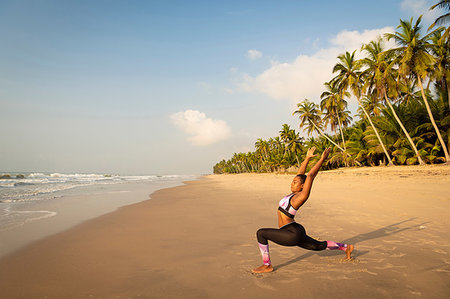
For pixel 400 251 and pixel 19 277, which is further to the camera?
pixel 400 251

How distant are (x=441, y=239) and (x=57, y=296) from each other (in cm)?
656

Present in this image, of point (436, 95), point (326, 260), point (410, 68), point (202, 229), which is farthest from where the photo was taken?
point (436, 95)

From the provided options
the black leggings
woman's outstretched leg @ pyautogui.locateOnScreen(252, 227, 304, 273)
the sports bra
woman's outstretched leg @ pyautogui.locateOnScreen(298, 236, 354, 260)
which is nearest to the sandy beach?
woman's outstretched leg @ pyautogui.locateOnScreen(252, 227, 304, 273)

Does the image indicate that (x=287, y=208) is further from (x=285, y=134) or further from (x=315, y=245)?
(x=285, y=134)

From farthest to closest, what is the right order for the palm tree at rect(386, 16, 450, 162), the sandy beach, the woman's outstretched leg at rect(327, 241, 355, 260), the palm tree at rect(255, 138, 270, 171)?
the palm tree at rect(255, 138, 270, 171) → the palm tree at rect(386, 16, 450, 162) → the woman's outstretched leg at rect(327, 241, 355, 260) → the sandy beach

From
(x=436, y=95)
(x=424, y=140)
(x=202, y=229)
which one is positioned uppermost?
(x=436, y=95)

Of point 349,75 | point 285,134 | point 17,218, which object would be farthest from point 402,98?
point 17,218

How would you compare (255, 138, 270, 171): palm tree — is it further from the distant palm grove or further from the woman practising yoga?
the woman practising yoga

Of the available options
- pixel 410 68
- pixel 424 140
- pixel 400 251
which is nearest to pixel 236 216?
pixel 400 251

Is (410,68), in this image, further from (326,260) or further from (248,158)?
(248,158)

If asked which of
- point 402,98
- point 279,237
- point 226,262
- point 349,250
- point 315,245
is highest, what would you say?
point 402,98

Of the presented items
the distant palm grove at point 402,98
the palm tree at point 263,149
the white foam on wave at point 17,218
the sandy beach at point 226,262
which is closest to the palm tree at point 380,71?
the distant palm grove at point 402,98

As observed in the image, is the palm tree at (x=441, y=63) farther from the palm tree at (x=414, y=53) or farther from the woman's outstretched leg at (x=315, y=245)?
the woman's outstretched leg at (x=315, y=245)

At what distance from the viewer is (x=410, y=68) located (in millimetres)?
22953
